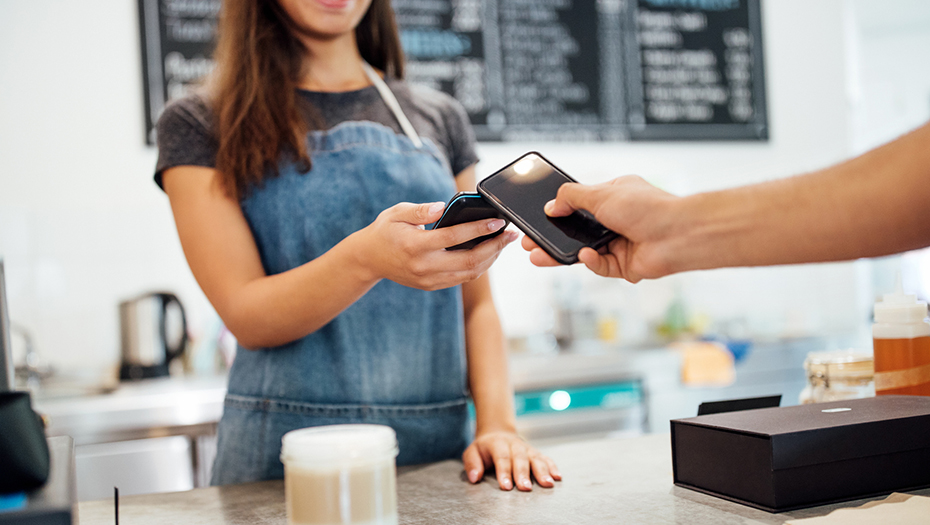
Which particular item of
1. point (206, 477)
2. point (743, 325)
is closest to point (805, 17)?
point (743, 325)

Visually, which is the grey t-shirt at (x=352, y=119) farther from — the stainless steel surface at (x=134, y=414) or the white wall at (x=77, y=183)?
the white wall at (x=77, y=183)

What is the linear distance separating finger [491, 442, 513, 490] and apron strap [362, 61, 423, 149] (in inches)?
21.5

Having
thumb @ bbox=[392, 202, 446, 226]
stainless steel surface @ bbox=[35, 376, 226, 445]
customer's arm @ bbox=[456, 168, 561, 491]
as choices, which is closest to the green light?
stainless steel surface @ bbox=[35, 376, 226, 445]

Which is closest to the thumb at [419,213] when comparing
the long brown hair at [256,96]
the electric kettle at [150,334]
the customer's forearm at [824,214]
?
the customer's forearm at [824,214]

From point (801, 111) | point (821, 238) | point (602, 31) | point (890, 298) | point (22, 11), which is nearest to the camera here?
point (821, 238)

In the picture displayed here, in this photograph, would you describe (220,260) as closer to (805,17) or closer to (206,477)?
(206,477)

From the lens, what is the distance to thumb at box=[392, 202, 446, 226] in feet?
2.59

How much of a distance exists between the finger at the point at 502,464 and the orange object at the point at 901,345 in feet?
1.60

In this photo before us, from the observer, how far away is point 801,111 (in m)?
3.53

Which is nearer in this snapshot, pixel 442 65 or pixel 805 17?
pixel 442 65

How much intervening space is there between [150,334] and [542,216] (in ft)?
6.47

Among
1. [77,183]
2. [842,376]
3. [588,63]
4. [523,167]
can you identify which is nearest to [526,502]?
[523,167]

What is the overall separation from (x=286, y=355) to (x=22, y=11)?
2077mm

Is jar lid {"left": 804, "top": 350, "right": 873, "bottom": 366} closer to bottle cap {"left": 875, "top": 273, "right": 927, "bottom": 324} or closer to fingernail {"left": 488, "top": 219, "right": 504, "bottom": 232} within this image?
bottle cap {"left": 875, "top": 273, "right": 927, "bottom": 324}
